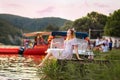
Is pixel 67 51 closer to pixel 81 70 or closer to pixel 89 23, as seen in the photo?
pixel 81 70

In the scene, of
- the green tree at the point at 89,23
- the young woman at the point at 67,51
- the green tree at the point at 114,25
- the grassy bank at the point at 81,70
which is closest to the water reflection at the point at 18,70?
the young woman at the point at 67,51

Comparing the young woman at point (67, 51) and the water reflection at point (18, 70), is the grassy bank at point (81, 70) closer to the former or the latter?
the young woman at point (67, 51)

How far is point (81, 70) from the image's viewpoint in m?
14.5

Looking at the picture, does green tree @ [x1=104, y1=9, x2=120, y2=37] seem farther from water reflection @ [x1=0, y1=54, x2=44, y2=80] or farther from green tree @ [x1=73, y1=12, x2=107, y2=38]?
water reflection @ [x1=0, y1=54, x2=44, y2=80]

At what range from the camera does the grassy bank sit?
1200cm

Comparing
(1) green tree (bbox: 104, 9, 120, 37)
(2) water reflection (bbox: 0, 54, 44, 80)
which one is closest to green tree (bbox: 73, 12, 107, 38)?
(1) green tree (bbox: 104, 9, 120, 37)

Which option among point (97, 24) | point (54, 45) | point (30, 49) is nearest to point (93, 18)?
point (97, 24)

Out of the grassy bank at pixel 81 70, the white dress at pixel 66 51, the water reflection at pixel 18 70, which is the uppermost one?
the white dress at pixel 66 51

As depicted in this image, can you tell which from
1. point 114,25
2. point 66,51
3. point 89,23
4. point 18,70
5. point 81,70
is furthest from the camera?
point 89,23

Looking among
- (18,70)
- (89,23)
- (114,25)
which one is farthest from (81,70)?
(89,23)

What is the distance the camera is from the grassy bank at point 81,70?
39.4ft

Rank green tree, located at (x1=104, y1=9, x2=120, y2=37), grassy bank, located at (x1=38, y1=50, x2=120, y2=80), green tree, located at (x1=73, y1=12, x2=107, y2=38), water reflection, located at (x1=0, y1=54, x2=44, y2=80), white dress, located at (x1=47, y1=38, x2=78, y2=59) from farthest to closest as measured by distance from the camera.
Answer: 1. green tree, located at (x1=73, y1=12, x2=107, y2=38)
2. green tree, located at (x1=104, y1=9, x2=120, y2=37)
3. water reflection, located at (x1=0, y1=54, x2=44, y2=80)
4. white dress, located at (x1=47, y1=38, x2=78, y2=59)
5. grassy bank, located at (x1=38, y1=50, x2=120, y2=80)

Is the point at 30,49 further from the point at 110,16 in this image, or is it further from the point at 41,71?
the point at 110,16

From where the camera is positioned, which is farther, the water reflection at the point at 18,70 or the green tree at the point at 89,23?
the green tree at the point at 89,23
